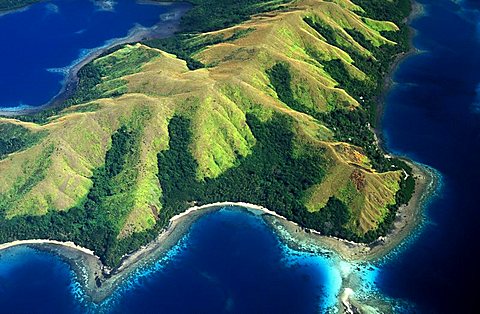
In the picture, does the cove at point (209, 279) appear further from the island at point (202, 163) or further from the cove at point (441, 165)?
the cove at point (441, 165)

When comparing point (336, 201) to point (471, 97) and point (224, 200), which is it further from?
point (471, 97)

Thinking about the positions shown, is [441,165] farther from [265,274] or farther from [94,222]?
[94,222]

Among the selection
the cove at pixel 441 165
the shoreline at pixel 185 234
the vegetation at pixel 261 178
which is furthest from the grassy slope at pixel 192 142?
the cove at pixel 441 165

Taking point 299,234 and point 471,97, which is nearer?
point 299,234

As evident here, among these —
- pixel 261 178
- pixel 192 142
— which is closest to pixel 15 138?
pixel 192 142

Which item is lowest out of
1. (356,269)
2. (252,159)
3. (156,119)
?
(356,269)

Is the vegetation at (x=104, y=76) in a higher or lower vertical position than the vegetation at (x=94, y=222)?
higher

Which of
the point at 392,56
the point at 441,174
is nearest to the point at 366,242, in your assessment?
the point at 441,174
